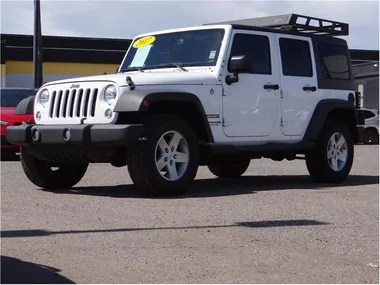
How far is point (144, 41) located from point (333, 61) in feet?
9.33

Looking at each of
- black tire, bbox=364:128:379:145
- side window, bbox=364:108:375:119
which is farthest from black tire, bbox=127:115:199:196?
side window, bbox=364:108:375:119

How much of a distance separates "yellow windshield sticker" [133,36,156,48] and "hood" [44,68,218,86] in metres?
1.01

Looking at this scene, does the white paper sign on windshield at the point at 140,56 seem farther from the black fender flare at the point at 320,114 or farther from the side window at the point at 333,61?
the side window at the point at 333,61

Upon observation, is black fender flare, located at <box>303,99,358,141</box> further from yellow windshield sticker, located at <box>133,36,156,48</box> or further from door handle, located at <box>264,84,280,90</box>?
yellow windshield sticker, located at <box>133,36,156,48</box>

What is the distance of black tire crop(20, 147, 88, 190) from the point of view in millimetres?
9734

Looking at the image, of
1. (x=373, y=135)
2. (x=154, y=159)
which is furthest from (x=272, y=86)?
(x=373, y=135)

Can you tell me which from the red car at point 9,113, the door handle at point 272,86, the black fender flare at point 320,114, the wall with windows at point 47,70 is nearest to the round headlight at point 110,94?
the door handle at point 272,86

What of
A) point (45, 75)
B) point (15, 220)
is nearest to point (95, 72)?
point (45, 75)

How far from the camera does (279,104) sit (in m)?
10.4

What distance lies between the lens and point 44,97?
31.4 feet

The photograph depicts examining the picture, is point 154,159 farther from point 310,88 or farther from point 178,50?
point 310,88

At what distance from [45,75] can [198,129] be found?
26466mm

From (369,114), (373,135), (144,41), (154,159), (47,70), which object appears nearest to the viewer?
(154,159)

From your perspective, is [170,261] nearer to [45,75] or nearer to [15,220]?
[15,220]
